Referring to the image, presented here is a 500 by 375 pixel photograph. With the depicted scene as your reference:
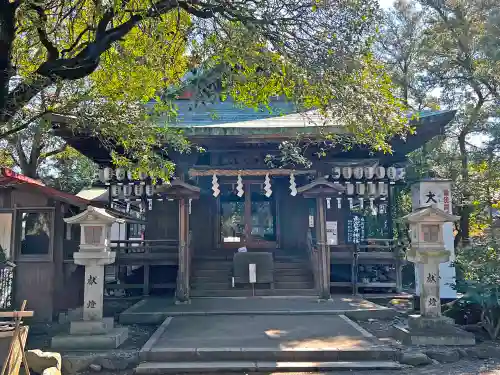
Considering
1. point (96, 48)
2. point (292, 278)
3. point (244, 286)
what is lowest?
point (244, 286)

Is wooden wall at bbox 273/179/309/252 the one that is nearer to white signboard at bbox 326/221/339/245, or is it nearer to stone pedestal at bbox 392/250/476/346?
white signboard at bbox 326/221/339/245

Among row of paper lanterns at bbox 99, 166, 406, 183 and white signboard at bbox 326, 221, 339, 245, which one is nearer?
row of paper lanterns at bbox 99, 166, 406, 183

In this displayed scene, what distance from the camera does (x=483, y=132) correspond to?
57.1 ft

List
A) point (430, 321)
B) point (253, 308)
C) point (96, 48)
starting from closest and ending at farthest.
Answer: point (96, 48)
point (430, 321)
point (253, 308)

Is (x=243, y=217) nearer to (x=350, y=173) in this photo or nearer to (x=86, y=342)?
(x=350, y=173)

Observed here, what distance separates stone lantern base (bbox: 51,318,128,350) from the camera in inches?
315

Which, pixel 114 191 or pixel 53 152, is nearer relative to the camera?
pixel 114 191

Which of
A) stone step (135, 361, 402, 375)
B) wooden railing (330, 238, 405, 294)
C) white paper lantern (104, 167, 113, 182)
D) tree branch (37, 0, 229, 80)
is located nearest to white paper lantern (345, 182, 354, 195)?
wooden railing (330, 238, 405, 294)

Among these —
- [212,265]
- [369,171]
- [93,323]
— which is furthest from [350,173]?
[93,323]

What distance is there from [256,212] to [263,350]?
9.15 meters

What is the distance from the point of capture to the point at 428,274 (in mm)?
8727

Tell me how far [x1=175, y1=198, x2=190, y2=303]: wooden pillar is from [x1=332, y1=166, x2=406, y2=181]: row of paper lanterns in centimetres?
465

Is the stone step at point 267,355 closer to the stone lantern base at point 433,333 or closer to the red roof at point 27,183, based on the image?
the stone lantern base at point 433,333

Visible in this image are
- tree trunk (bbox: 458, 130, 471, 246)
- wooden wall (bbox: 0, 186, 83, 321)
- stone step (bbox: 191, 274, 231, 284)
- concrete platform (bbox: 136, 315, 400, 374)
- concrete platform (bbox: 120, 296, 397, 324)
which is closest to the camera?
concrete platform (bbox: 136, 315, 400, 374)
